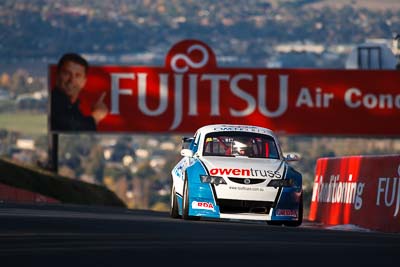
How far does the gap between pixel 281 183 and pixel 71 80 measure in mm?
30143

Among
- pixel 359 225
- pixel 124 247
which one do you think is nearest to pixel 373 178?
pixel 359 225

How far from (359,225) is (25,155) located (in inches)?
5455

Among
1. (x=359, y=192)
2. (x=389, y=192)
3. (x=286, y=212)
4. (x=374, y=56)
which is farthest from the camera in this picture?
(x=374, y=56)

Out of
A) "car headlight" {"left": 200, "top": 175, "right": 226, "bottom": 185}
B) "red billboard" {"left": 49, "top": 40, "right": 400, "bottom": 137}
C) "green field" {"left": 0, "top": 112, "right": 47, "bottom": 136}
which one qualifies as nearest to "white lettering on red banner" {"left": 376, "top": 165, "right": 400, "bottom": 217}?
"car headlight" {"left": 200, "top": 175, "right": 226, "bottom": 185}

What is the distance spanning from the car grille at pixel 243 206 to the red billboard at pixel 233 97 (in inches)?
1165

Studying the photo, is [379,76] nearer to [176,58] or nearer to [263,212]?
[176,58]

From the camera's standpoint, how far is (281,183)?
21.5m

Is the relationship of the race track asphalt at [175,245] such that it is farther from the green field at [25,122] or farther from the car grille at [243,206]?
the green field at [25,122]

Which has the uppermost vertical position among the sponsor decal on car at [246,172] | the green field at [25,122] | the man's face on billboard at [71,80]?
the man's face on billboard at [71,80]

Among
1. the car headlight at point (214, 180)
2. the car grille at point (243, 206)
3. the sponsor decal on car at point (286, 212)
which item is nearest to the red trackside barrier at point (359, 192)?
the sponsor decal on car at point (286, 212)

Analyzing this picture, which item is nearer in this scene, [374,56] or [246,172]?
[246,172]

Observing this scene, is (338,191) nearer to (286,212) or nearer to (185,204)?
(286,212)

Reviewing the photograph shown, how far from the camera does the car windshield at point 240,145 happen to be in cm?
2261

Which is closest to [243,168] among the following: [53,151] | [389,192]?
[389,192]
